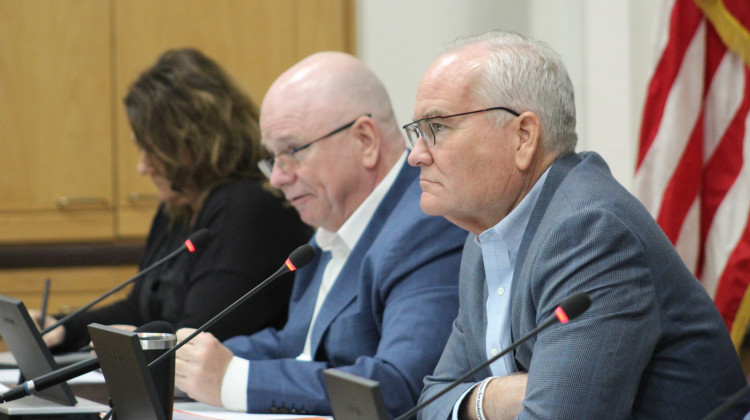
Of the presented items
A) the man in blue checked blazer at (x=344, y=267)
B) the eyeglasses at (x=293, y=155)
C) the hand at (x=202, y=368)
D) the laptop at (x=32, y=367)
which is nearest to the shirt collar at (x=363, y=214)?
the man in blue checked blazer at (x=344, y=267)

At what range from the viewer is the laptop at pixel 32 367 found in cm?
161

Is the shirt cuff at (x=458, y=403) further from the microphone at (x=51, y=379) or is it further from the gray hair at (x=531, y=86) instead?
the microphone at (x=51, y=379)

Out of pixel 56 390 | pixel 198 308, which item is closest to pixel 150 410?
pixel 56 390

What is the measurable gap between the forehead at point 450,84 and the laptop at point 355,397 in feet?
2.00

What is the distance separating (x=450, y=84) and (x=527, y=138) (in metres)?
0.16

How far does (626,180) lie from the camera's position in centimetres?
319

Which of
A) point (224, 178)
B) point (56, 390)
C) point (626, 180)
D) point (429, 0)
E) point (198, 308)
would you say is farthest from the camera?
point (429, 0)

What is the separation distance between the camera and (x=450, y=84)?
154 centimetres

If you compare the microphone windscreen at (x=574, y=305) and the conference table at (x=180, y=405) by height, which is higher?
the microphone windscreen at (x=574, y=305)

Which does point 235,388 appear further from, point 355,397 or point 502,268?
point 355,397

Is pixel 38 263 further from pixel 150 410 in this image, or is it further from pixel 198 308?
pixel 150 410

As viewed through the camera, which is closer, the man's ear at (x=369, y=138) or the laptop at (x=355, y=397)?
the laptop at (x=355, y=397)

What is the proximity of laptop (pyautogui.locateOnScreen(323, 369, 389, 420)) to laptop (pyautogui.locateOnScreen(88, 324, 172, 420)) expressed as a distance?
35cm

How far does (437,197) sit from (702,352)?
1.61 ft
